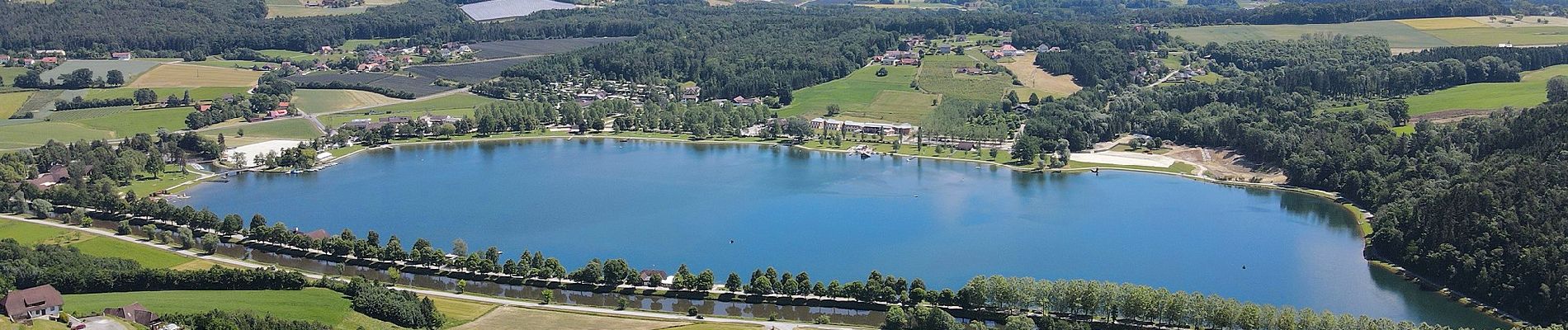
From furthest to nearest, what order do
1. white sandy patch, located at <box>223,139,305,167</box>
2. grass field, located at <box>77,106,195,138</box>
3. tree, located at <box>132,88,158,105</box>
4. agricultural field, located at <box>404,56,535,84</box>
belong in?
1. agricultural field, located at <box>404,56,535,84</box>
2. tree, located at <box>132,88,158,105</box>
3. grass field, located at <box>77,106,195,138</box>
4. white sandy patch, located at <box>223,139,305,167</box>

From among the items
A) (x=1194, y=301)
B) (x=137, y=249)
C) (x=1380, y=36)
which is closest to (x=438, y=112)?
(x=137, y=249)

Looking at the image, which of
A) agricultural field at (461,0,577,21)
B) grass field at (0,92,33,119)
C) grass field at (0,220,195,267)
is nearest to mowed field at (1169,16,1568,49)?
agricultural field at (461,0,577,21)

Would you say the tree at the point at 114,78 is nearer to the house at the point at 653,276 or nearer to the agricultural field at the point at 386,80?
the agricultural field at the point at 386,80

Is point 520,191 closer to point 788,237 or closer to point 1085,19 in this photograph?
point 788,237

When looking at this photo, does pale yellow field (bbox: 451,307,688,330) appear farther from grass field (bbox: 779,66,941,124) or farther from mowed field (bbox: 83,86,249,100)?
mowed field (bbox: 83,86,249,100)

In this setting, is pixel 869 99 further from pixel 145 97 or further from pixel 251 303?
pixel 251 303

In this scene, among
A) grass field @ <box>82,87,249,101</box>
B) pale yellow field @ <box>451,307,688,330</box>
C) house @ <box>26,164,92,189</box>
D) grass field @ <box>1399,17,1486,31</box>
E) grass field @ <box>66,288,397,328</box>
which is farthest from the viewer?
grass field @ <box>1399,17,1486,31</box>

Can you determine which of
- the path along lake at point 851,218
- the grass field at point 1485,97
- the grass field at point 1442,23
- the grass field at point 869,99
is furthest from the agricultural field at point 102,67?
the grass field at point 1442,23
